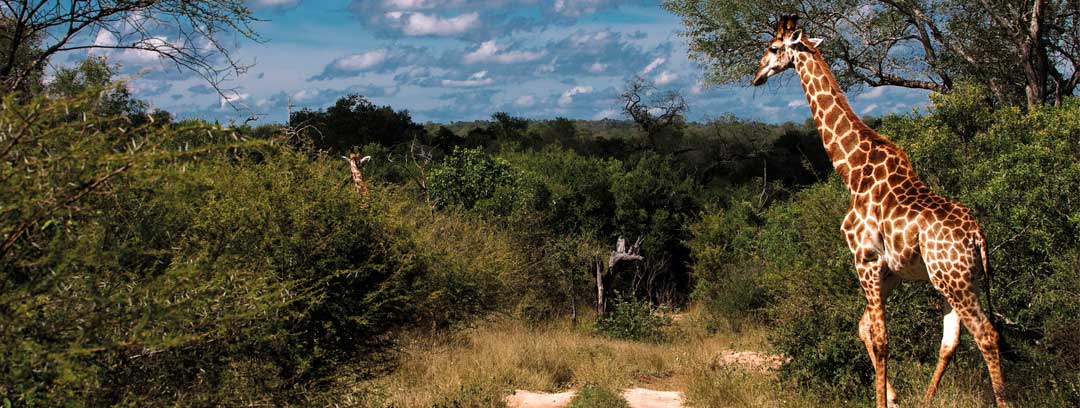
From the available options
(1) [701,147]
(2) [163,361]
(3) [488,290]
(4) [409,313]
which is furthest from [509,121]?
Answer: (2) [163,361]

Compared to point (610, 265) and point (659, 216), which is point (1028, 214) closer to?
point (610, 265)

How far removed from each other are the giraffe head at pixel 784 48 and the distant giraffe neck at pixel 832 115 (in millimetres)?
102

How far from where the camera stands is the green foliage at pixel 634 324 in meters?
17.4

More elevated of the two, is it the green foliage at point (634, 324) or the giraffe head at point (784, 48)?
the giraffe head at point (784, 48)

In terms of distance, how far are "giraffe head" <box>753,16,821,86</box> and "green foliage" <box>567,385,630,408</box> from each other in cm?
389

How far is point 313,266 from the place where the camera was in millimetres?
8547

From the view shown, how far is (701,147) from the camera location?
130ft

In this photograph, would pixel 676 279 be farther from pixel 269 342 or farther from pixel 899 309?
pixel 269 342

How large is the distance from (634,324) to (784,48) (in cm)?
987

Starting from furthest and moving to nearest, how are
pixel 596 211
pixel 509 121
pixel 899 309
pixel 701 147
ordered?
pixel 509 121, pixel 701 147, pixel 596 211, pixel 899 309

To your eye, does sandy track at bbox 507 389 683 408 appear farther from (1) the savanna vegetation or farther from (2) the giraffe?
(2) the giraffe

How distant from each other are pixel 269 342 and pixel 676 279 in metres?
20.4

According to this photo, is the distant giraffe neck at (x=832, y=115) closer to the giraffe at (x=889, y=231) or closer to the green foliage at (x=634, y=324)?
the giraffe at (x=889, y=231)

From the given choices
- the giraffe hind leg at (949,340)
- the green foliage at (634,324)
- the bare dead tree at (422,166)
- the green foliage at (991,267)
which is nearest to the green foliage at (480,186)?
the bare dead tree at (422,166)
